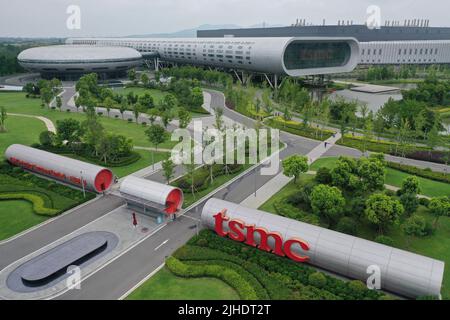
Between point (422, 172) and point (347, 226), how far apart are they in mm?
22831

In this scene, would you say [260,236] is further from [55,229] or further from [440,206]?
[55,229]

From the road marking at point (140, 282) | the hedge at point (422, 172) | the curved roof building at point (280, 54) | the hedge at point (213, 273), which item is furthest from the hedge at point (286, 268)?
the curved roof building at point (280, 54)

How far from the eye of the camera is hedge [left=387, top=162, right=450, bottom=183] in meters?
47.9

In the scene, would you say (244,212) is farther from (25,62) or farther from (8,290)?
(25,62)

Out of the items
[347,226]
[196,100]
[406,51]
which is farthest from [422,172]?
[406,51]

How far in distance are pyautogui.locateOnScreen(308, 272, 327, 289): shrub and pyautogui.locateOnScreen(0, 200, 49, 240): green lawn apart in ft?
94.5

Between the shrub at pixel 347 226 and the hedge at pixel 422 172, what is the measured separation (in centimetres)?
2118

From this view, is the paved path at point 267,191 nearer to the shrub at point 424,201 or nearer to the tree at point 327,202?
the tree at point 327,202

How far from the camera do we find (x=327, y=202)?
3519 centimetres

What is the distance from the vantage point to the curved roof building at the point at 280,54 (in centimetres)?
10738

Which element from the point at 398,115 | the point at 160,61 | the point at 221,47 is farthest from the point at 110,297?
the point at 160,61
